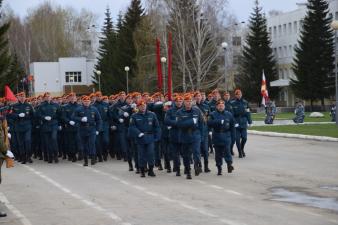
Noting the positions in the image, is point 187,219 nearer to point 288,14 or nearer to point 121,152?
point 121,152

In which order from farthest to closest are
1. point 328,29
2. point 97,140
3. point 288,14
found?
point 288,14 < point 328,29 < point 97,140

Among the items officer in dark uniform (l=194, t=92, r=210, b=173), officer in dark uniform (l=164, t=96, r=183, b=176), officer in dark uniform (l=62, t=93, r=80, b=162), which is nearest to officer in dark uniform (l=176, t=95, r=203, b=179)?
officer in dark uniform (l=164, t=96, r=183, b=176)

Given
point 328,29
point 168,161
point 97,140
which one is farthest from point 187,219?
point 328,29

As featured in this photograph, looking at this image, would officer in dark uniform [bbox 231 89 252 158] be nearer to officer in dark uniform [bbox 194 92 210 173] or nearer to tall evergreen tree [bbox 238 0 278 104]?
officer in dark uniform [bbox 194 92 210 173]

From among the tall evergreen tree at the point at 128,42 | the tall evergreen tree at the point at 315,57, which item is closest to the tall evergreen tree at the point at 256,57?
the tall evergreen tree at the point at 315,57

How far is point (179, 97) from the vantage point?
16.4 m

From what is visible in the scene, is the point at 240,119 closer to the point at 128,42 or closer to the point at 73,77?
the point at 128,42

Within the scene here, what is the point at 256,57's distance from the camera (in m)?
78.2

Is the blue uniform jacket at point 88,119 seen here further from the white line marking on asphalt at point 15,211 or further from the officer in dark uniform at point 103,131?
the white line marking on asphalt at point 15,211

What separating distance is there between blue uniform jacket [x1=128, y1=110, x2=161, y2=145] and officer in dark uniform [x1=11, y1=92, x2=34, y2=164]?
534 centimetres

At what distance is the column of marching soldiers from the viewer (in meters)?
16.0

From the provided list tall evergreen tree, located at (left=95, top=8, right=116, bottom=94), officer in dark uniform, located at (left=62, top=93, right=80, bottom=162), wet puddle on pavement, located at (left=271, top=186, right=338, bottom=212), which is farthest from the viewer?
tall evergreen tree, located at (left=95, top=8, right=116, bottom=94)

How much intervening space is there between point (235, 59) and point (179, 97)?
70886 mm

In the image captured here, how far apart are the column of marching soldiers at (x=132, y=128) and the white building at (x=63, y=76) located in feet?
Answer: 254
